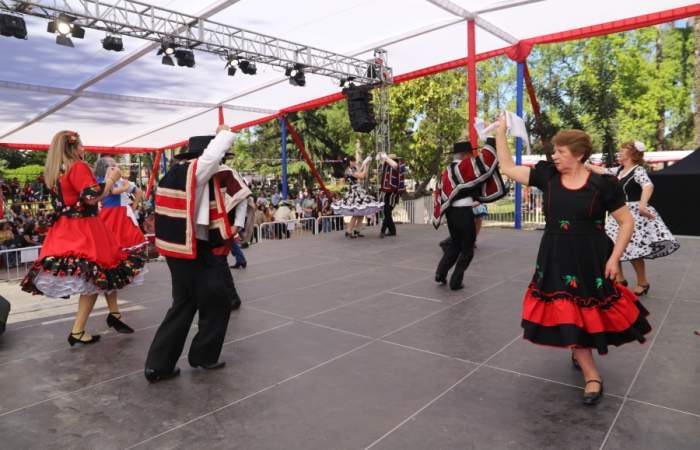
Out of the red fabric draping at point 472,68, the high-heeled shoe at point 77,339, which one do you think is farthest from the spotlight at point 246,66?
the high-heeled shoe at point 77,339

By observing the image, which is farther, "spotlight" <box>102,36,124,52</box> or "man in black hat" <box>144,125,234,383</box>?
"spotlight" <box>102,36,124,52</box>

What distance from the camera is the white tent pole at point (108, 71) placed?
8664mm

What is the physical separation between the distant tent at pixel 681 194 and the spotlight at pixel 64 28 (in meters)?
8.33

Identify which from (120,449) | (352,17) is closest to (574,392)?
(120,449)

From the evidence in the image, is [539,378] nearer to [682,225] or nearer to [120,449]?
[682,225]

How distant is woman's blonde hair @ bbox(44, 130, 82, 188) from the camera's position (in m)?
3.68

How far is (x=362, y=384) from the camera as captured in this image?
3.02 m

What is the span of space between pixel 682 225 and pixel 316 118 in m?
25.0

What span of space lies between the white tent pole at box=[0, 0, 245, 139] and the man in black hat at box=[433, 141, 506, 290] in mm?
5403

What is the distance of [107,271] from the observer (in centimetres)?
391

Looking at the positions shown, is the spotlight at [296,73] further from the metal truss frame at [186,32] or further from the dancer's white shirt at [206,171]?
the dancer's white shirt at [206,171]

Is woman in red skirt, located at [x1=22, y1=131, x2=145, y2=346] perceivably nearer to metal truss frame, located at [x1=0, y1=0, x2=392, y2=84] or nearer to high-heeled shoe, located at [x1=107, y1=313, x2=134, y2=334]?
high-heeled shoe, located at [x1=107, y1=313, x2=134, y2=334]

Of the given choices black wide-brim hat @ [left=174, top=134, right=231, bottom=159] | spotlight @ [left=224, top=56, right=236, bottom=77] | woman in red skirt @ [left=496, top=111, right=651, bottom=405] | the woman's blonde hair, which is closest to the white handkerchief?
woman in red skirt @ [left=496, top=111, right=651, bottom=405]

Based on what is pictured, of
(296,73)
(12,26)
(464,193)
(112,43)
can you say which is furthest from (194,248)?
(296,73)
